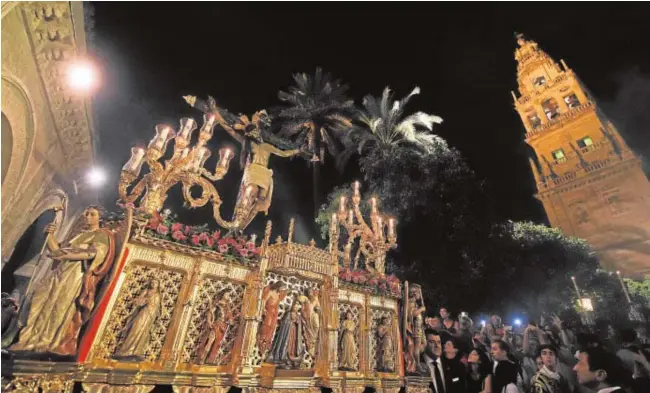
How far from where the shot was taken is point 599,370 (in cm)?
792

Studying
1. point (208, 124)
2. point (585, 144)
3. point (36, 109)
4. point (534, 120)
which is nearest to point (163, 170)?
point (208, 124)

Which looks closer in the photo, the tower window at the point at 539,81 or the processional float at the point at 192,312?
the processional float at the point at 192,312

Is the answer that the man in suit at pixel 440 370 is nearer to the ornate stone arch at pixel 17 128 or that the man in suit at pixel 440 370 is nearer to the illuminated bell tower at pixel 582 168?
the ornate stone arch at pixel 17 128

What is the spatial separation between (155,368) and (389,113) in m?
20.5

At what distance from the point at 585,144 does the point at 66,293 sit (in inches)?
2490

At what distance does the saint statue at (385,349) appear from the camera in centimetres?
884

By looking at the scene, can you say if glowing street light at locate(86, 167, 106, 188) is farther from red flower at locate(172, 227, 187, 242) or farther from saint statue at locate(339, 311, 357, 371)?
saint statue at locate(339, 311, 357, 371)

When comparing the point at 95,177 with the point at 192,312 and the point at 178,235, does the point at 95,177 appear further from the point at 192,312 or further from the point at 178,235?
the point at 192,312

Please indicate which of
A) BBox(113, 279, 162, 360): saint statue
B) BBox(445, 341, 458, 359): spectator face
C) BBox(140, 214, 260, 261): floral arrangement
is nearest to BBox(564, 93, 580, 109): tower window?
BBox(445, 341, 458, 359): spectator face

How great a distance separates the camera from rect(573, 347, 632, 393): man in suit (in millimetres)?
7727

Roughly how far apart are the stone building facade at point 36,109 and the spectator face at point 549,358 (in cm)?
1231

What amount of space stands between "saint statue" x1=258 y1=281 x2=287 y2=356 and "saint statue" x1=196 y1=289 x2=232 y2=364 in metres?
0.88

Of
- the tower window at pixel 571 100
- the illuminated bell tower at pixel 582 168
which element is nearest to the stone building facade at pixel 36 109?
the illuminated bell tower at pixel 582 168

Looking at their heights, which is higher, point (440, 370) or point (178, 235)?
point (178, 235)
